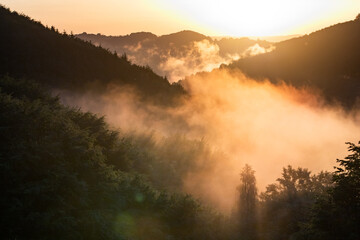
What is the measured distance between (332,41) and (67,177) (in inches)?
6380

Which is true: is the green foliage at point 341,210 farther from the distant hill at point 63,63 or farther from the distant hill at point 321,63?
the distant hill at point 321,63

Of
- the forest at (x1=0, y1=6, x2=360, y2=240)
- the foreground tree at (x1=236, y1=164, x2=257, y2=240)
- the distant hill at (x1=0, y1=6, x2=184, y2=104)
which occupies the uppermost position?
the distant hill at (x1=0, y1=6, x2=184, y2=104)

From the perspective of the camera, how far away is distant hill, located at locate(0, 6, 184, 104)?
3228 centimetres

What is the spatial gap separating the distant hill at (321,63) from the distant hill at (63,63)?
410ft

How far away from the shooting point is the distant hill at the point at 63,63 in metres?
32.3

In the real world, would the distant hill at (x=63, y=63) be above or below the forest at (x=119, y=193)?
above

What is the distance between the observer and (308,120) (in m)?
196

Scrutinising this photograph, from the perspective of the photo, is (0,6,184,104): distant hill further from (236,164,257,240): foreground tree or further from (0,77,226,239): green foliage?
(236,164,257,240): foreground tree

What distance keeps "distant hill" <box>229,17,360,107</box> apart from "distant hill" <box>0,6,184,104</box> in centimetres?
12501

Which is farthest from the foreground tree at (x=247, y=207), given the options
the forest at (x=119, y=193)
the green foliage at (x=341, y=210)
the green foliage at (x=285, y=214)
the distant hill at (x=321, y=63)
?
the distant hill at (x=321, y=63)

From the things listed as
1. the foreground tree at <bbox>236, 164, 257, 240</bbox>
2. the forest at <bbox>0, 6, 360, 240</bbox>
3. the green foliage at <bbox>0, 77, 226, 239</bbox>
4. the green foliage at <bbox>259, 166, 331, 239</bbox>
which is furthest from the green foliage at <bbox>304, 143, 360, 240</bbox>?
the foreground tree at <bbox>236, 164, 257, 240</bbox>

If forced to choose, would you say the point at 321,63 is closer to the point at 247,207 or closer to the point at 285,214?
the point at 247,207

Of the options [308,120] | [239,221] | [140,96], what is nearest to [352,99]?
[308,120]

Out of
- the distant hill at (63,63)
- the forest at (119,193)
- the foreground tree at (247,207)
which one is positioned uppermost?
the distant hill at (63,63)
